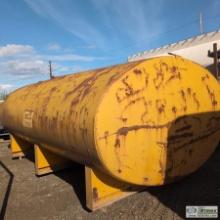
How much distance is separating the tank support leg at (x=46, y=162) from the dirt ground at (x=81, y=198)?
13cm

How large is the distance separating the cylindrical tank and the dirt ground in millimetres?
337

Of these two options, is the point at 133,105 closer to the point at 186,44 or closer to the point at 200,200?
the point at 200,200

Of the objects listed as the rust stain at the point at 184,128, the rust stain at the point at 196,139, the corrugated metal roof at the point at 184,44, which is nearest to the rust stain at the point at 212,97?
the rust stain at the point at 196,139

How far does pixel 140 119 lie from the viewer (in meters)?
3.33

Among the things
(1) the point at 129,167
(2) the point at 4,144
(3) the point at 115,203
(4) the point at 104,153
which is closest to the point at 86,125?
(4) the point at 104,153

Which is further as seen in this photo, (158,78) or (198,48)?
(198,48)

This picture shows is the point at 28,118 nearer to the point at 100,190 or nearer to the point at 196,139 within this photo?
the point at 100,190

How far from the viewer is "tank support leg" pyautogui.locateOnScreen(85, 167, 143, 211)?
367cm

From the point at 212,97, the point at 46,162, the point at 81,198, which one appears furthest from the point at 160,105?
the point at 46,162

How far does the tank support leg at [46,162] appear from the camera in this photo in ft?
17.8

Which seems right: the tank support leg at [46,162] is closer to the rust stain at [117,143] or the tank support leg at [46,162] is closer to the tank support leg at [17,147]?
the tank support leg at [17,147]

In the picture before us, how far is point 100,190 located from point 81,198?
2.09 feet

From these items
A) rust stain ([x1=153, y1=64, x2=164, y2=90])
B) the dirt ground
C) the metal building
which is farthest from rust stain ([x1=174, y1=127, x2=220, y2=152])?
the metal building

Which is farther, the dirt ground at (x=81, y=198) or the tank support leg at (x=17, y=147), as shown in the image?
the tank support leg at (x=17, y=147)
